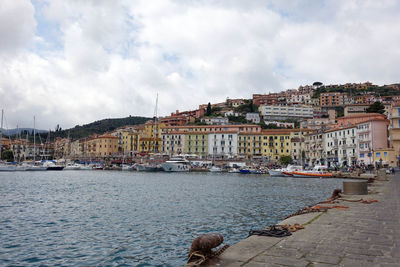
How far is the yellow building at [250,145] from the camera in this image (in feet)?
325

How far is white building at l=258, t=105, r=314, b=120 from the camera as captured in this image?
135875mm

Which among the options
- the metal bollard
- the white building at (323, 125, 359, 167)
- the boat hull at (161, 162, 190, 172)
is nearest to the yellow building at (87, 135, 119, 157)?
the boat hull at (161, 162, 190, 172)

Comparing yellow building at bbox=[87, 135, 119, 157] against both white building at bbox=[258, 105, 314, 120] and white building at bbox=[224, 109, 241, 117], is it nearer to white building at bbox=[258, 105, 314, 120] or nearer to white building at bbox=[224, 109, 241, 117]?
white building at bbox=[224, 109, 241, 117]

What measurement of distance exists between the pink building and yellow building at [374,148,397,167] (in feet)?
3.98

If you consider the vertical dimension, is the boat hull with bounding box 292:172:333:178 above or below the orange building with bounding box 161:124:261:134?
below

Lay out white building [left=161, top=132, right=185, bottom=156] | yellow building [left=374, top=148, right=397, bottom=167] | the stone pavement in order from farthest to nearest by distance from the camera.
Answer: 1. white building [left=161, top=132, right=185, bottom=156]
2. yellow building [left=374, top=148, right=397, bottom=167]
3. the stone pavement

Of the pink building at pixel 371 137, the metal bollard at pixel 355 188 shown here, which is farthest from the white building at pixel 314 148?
the metal bollard at pixel 355 188

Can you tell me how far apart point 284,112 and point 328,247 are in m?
137

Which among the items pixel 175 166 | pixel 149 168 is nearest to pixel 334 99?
pixel 175 166

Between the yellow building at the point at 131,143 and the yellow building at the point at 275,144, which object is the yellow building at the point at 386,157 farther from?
the yellow building at the point at 131,143

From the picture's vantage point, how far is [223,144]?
337ft

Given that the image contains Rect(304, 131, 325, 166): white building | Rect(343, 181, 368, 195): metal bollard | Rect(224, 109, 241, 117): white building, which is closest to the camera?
Rect(343, 181, 368, 195): metal bollard

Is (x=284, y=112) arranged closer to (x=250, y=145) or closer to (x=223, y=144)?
(x=250, y=145)

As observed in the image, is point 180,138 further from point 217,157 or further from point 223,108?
point 223,108
